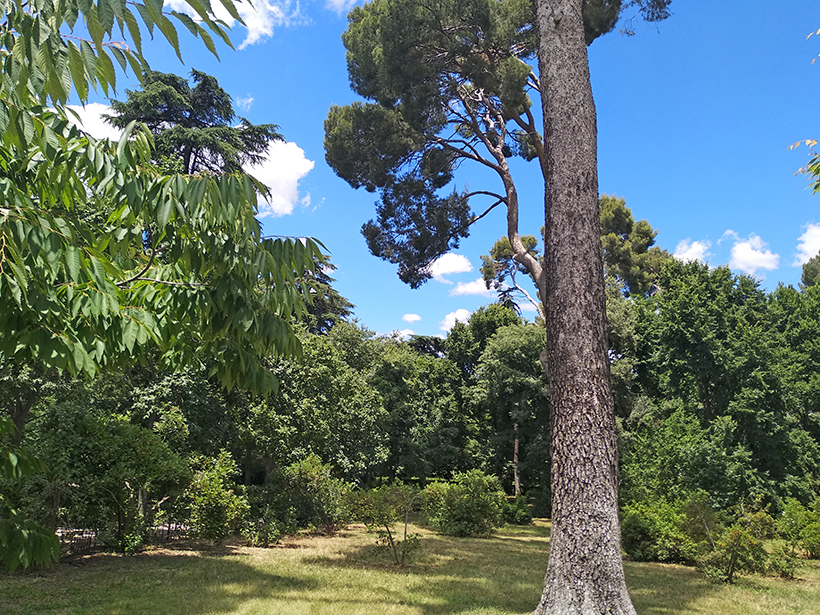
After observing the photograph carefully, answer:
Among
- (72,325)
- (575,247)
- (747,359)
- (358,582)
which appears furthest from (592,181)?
(747,359)

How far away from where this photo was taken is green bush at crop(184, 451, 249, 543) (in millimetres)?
10875

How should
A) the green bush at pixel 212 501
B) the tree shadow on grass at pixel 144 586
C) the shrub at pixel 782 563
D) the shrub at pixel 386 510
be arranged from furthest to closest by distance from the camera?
the green bush at pixel 212 501, the shrub at pixel 386 510, the shrub at pixel 782 563, the tree shadow on grass at pixel 144 586

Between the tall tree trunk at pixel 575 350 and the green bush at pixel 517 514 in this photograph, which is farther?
the green bush at pixel 517 514

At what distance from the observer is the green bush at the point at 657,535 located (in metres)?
10.9

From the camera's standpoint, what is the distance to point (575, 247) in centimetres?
504

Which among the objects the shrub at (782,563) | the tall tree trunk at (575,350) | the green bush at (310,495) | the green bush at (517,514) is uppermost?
the tall tree trunk at (575,350)

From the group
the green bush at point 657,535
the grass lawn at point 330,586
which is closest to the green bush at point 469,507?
the grass lawn at point 330,586

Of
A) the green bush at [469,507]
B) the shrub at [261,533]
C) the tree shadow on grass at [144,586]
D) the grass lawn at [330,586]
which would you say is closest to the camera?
the tree shadow on grass at [144,586]

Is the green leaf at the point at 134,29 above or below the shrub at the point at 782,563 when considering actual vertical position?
above

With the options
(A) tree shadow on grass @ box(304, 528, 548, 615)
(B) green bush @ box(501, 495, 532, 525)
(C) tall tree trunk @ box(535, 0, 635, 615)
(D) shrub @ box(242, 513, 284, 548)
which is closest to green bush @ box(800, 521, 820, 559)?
(A) tree shadow on grass @ box(304, 528, 548, 615)

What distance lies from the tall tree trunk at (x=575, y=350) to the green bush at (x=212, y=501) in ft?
26.7

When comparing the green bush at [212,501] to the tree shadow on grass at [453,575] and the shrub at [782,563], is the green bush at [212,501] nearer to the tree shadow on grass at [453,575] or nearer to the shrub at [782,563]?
the tree shadow on grass at [453,575]

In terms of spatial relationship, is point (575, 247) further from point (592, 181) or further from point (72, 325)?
point (72, 325)

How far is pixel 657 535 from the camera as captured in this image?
12.1 m
